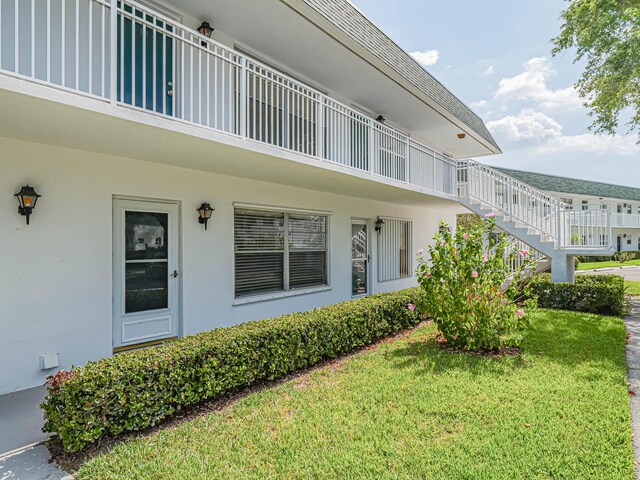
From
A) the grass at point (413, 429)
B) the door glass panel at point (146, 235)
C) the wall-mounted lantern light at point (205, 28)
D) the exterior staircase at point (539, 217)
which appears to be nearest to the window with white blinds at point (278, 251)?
the door glass panel at point (146, 235)

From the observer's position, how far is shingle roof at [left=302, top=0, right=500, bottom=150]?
6648 mm

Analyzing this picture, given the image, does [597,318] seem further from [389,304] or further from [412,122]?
[412,122]

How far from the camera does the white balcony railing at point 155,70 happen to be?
3813mm

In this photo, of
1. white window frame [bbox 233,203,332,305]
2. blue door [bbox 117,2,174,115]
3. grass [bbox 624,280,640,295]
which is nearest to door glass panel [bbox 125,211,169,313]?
white window frame [bbox 233,203,332,305]

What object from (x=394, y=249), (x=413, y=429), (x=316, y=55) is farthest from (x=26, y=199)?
(x=394, y=249)

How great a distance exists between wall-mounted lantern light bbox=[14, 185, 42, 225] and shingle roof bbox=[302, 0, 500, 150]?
4854 mm

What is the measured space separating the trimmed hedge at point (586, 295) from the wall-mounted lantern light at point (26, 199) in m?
9.45

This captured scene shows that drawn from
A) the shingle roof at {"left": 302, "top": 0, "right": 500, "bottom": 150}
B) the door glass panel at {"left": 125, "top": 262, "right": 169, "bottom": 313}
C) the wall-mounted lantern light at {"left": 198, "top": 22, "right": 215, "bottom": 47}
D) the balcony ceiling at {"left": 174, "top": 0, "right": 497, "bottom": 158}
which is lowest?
the door glass panel at {"left": 125, "top": 262, "right": 169, "bottom": 313}

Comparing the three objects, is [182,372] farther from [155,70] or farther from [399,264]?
[399,264]

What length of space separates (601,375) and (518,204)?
6750 mm

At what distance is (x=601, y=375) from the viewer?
4.64m

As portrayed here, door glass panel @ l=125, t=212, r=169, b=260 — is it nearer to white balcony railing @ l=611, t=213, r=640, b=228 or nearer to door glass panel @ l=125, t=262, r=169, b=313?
door glass panel @ l=125, t=262, r=169, b=313

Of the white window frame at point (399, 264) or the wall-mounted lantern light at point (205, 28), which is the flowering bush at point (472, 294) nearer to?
the white window frame at point (399, 264)

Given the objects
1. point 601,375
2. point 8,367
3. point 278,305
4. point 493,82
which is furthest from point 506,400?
point 493,82
